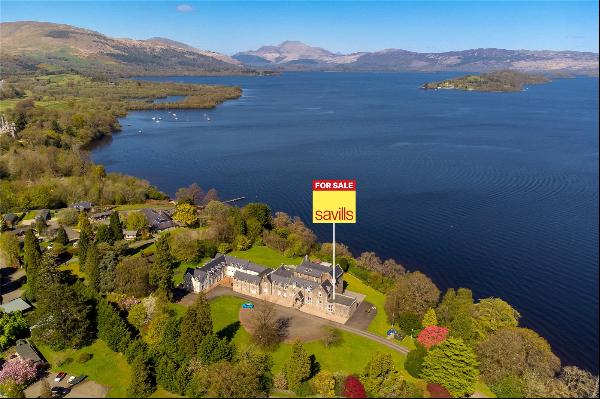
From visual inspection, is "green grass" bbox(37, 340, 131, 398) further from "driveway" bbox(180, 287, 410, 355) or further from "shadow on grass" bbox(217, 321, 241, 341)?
"driveway" bbox(180, 287, 410, 355)

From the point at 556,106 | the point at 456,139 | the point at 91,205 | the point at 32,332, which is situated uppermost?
the point at 556,106

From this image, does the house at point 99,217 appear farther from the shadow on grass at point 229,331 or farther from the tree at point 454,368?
the tree at point 454,368

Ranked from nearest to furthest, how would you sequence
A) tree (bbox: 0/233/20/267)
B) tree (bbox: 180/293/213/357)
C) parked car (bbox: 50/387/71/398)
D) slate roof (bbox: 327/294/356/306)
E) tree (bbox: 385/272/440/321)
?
parked car (bbox: 50/387/71/398) → tree (bbox: 180/293/213/357) → tree (bbox: 385/272/440/321) → slate roof (bbox: 327/294/356/306) → tree (bbox: 0/233/20/267)

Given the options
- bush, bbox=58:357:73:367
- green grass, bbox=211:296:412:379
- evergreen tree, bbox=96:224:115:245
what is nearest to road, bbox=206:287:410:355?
green grass, bbox=211:296:412:379

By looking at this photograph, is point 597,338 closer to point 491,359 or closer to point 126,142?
point 491,359

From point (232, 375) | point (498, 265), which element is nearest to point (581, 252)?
point (498, 265)

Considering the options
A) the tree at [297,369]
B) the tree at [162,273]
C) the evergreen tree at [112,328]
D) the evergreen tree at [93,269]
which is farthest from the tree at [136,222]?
the tree at [297,369]

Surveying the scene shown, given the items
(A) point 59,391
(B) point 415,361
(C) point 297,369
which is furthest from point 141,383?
(B) point 415,361
